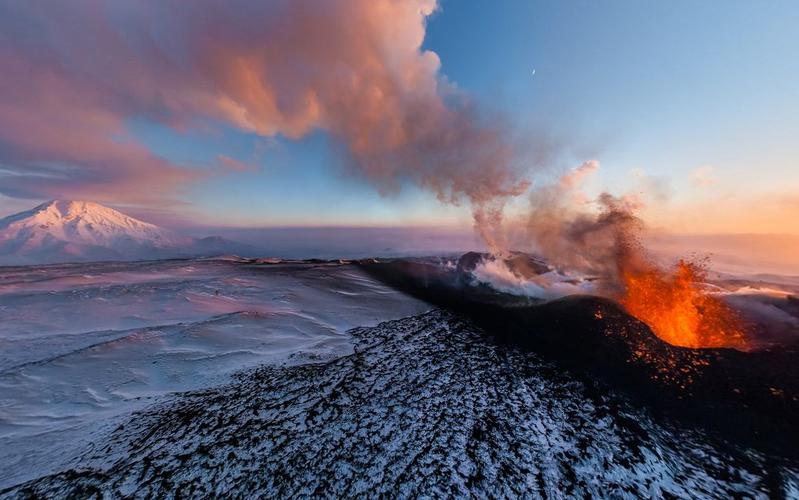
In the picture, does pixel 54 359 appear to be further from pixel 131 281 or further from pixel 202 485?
pixel 131 281

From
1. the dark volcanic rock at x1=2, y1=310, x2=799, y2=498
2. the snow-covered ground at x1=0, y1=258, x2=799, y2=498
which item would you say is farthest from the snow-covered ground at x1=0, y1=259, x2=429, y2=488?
the dark volcanic rock at x1=2, y1=310, x2=799, y2=498

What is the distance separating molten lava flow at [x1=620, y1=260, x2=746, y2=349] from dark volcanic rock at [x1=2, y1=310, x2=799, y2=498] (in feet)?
41.9

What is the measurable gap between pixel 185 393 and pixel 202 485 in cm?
587

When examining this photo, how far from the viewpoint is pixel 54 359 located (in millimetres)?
14602

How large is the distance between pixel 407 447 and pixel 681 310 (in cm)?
2488

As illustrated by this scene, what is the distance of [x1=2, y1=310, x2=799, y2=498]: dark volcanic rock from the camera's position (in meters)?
8.41

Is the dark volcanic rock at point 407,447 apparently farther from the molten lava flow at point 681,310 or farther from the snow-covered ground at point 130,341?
the molten lava flow at point 681,310

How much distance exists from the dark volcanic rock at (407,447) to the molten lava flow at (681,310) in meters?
12.8

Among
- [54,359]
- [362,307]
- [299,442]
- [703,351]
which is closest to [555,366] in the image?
[703,351]

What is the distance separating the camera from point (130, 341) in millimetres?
16781

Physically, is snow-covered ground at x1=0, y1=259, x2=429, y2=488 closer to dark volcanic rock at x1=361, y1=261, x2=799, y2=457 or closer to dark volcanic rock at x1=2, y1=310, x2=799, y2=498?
dark volcanic rock at x1=2, y1=310, x2=799, y2=498

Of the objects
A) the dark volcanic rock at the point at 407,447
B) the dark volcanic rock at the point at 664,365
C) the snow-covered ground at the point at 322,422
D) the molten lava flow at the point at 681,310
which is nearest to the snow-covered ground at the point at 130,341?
the snow-covered ground at the point at 322,422

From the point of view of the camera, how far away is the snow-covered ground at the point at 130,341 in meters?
10.8

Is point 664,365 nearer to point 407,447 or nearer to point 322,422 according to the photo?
point 407,447
